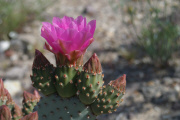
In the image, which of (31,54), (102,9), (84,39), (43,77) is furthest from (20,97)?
(102,9)

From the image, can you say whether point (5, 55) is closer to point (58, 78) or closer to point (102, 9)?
point (102, 9)

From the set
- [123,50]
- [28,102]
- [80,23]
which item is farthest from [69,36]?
[123,50]

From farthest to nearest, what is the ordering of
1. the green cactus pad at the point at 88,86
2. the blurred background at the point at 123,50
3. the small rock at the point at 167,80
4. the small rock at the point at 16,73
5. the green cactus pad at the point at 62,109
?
the small rock at the point at 16,73
the small rock at the point at 167,80
the blurred background at the point at 123,50
the green cactus pad at the point at 62,109
the green cactus pad at the point at 88,86

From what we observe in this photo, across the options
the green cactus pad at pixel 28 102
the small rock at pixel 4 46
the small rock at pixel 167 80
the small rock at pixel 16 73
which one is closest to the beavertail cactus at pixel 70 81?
the green cactus pad at pixel 28 102

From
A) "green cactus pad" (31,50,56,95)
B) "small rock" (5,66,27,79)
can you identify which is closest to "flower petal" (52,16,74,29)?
"green cactus pad" (31,50,56,95)

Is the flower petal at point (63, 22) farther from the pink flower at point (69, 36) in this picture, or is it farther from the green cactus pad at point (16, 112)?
the green cactus pad at point (16, 112)

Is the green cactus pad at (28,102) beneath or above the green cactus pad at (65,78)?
beneath
